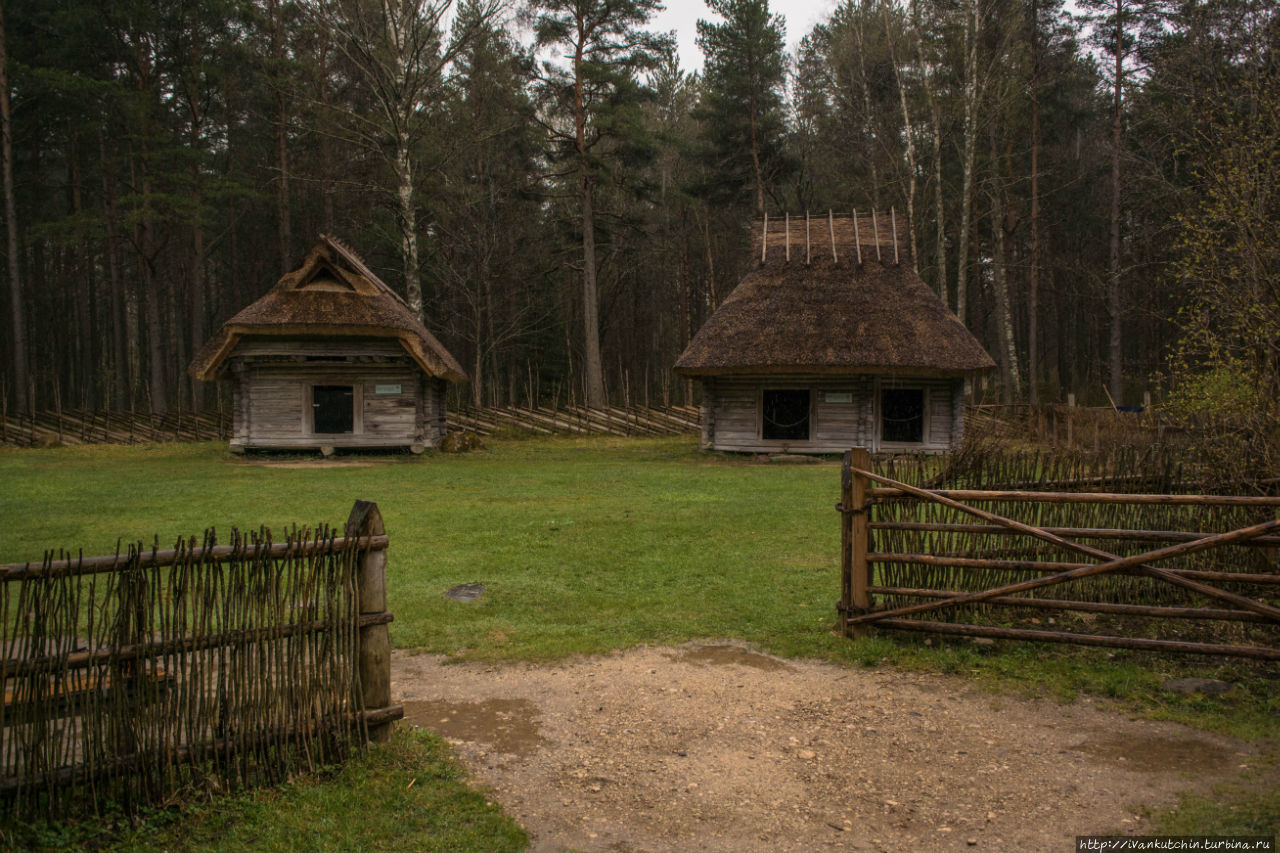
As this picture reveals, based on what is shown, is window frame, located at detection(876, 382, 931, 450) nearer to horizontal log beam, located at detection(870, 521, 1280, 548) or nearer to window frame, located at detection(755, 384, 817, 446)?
→ window frame, located at detection(755, 384, 817, 446)

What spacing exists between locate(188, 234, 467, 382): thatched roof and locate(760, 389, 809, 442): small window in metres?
8.30

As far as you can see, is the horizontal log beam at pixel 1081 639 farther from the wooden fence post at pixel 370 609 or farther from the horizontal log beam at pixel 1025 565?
the wooden fence post at pixel 370 609

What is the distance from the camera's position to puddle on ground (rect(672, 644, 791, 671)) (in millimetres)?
5438

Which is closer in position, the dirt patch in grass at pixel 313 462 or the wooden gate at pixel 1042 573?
the wooden gate at pixel 1042 573

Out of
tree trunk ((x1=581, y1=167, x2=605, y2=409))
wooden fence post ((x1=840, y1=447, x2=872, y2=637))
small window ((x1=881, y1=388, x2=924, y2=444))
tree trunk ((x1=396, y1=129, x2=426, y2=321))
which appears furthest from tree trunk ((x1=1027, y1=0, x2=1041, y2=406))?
wooden fence post ((x1=840, y1=447, x2=872, y2=637))

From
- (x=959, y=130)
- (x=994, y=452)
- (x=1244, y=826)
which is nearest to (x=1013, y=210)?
(x=959, y=130)

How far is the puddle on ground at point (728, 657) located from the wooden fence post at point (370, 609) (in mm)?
2186

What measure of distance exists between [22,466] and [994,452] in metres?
19.8

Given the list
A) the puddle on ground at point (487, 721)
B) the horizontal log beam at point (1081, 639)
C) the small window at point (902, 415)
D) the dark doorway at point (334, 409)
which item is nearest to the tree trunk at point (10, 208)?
the dark doorway at point (334, 409)

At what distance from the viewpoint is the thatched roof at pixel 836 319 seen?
18.6 meters

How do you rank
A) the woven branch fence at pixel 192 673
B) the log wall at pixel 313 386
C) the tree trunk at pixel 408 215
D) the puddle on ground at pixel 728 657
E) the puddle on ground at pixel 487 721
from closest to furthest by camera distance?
the woven branch fence at pixel 192 673
the puddle on ground at pixel 487 721
the puddle on ground at pixel 728 657
the log wall at pixel 313 386
the tree trunk at pixel 408 215

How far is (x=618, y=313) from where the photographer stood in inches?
1608

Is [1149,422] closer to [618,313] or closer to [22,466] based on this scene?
[22,466]

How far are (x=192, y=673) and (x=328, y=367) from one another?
17554mm
